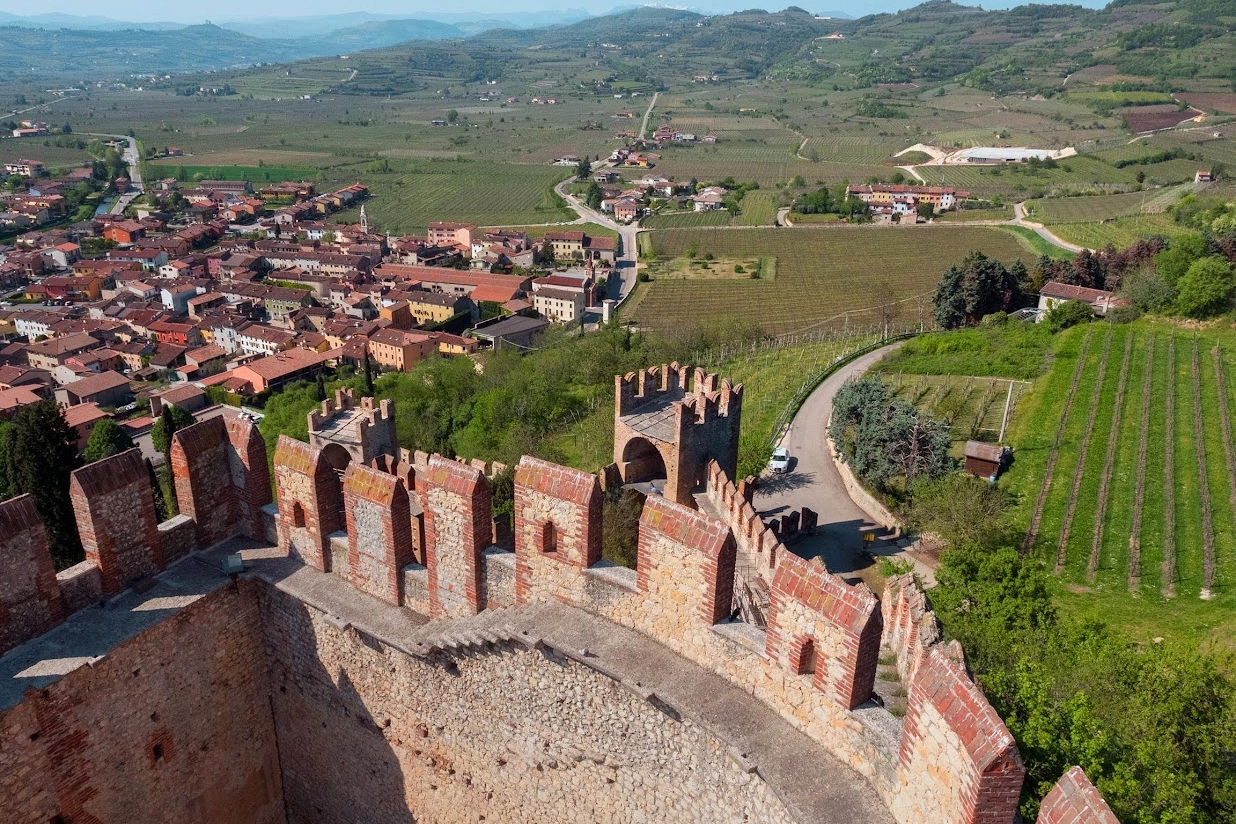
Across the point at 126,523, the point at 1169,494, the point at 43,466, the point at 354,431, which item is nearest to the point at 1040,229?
the point at 1169,494

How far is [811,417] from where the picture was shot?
44156 mm

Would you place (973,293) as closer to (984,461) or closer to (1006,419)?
(1006,419)

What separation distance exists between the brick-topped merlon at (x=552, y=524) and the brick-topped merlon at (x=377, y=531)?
61.0 inches

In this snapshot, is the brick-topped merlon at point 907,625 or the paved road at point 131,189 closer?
the brick-topped merlon at point 907,625

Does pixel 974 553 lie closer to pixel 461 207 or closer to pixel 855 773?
pixel 855 773

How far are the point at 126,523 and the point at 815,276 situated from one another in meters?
90.9

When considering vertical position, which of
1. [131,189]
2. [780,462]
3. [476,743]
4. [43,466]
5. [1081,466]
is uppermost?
[476,743]

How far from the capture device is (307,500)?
1073 centimetres

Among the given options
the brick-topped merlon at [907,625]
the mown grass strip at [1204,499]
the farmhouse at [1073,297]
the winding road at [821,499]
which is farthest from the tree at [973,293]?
the brick-topped merlon at [907,625]

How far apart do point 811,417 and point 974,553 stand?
2243cm

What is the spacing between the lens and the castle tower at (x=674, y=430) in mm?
21109

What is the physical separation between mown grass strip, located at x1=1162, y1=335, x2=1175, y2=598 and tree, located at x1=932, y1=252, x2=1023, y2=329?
1590cm

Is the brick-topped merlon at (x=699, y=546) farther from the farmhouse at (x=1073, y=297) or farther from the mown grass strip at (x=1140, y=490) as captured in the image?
the farmhouse at (x=1073, y=297)

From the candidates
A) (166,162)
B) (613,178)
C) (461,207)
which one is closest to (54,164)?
(166,162)
